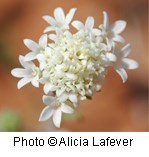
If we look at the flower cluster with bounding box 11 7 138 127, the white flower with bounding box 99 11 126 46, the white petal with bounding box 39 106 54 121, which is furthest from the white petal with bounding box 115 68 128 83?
the white petal with bounding box 39 106 54 121

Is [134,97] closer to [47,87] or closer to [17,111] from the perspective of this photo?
[17,111]

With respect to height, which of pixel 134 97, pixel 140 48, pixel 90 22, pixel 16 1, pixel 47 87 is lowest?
pixel 47 87

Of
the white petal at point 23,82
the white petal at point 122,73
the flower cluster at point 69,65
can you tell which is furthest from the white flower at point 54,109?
the white petal at point 122,73

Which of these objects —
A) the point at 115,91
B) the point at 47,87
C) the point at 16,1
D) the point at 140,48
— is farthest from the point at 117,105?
the point at 47,87

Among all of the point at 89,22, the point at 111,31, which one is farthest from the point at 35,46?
the point at 111,31

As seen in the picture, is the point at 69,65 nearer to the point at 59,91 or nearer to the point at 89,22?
the point at 59,91

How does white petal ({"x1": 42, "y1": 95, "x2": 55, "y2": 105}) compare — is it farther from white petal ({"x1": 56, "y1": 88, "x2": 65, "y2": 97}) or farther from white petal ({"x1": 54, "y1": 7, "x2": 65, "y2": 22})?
white petal ({"x1": 54, "y1": 7, "x2": 65, "y2": 22})
